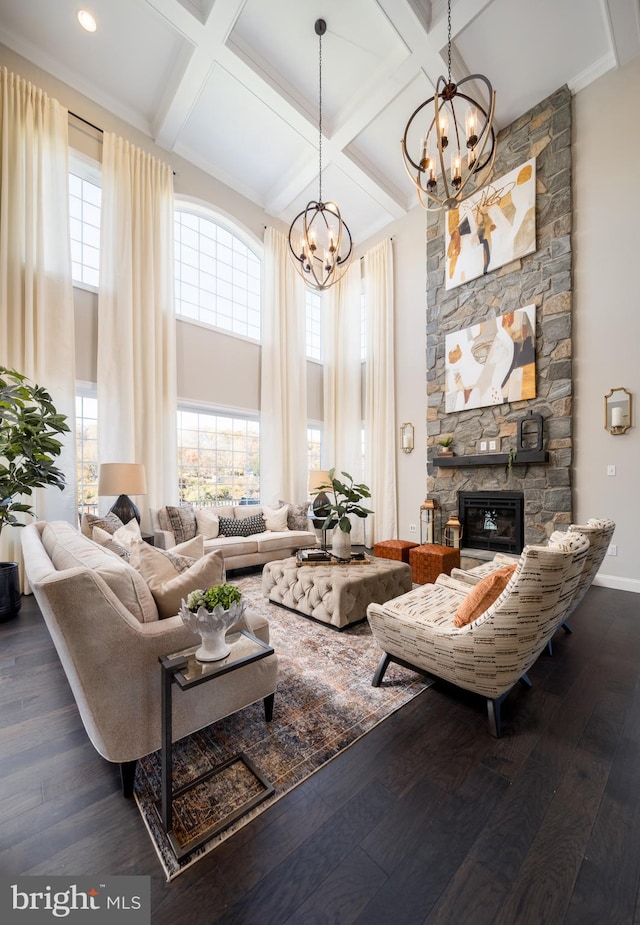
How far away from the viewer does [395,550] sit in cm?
429

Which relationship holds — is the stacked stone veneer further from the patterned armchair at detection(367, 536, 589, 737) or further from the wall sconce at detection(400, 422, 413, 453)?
the patterned armchair at detection(367, 536, 589, 737)

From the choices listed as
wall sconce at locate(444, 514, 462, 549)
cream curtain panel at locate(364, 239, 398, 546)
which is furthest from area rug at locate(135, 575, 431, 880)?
cream curtain panel at locate(364, 239, 398, 546)

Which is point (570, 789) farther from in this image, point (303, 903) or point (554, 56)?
point (554, 56)

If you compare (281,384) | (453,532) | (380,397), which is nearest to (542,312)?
(380,397)

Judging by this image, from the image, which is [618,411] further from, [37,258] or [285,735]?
[37,258]

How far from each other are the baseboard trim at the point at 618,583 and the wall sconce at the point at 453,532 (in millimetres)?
1535

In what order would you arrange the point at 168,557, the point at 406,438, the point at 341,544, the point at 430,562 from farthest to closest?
the point at 406,438
the point at 430,562
the point at 341,544
the point at 168,557

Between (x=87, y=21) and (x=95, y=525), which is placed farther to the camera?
(x=87, y=21)

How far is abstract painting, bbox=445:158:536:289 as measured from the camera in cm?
445

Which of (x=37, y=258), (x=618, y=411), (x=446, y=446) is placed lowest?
(x=446, y=446)

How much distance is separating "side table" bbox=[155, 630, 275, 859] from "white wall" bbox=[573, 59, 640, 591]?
4.04 meters

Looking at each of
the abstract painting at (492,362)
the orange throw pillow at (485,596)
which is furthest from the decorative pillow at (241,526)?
the orange throw pillow at (485,596)

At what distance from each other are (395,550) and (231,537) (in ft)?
6.60

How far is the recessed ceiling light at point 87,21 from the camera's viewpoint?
3453mm
